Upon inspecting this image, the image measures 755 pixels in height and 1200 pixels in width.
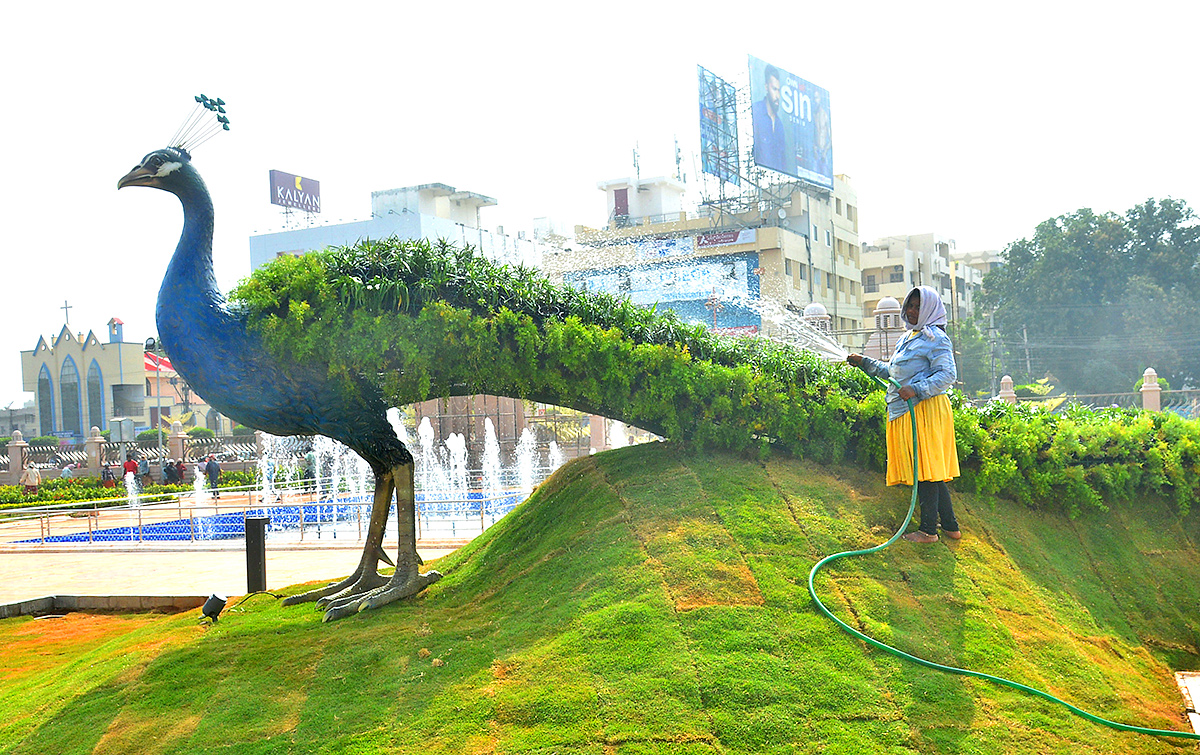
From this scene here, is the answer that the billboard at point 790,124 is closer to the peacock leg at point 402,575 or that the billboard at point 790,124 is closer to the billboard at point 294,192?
the billboard at point 294,192

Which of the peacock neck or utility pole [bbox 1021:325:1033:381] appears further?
utility pole [bbox 1021:325:1033:381]

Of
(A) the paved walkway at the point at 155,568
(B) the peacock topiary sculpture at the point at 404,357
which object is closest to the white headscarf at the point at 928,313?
(B) the peacock topiary sculpture at the point at 404,357

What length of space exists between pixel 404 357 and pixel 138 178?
240 centimetres

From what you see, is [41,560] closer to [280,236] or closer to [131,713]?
[131,713]

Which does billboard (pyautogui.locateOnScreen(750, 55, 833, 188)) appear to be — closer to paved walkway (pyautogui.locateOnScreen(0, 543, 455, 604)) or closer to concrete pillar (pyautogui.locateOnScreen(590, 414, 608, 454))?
concrete pillar (pyautogui.locateOnScreen(590, 414, 608, 454))

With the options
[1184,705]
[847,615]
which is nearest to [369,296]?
[847,615]

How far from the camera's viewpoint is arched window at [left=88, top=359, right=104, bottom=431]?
6606 centimetres

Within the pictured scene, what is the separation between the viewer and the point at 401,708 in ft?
15.4

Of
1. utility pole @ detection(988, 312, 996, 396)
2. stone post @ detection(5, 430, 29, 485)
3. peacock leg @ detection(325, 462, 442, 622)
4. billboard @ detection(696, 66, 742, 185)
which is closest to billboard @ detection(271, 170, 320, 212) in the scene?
billboard @ detection(696, 66, 742, 185)

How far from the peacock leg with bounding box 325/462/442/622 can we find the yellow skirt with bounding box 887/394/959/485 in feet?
11.5

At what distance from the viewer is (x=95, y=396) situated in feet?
218

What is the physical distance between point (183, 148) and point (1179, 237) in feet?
178

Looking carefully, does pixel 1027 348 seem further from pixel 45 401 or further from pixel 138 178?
pixel 45 401

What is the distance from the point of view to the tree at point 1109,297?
46938mm
